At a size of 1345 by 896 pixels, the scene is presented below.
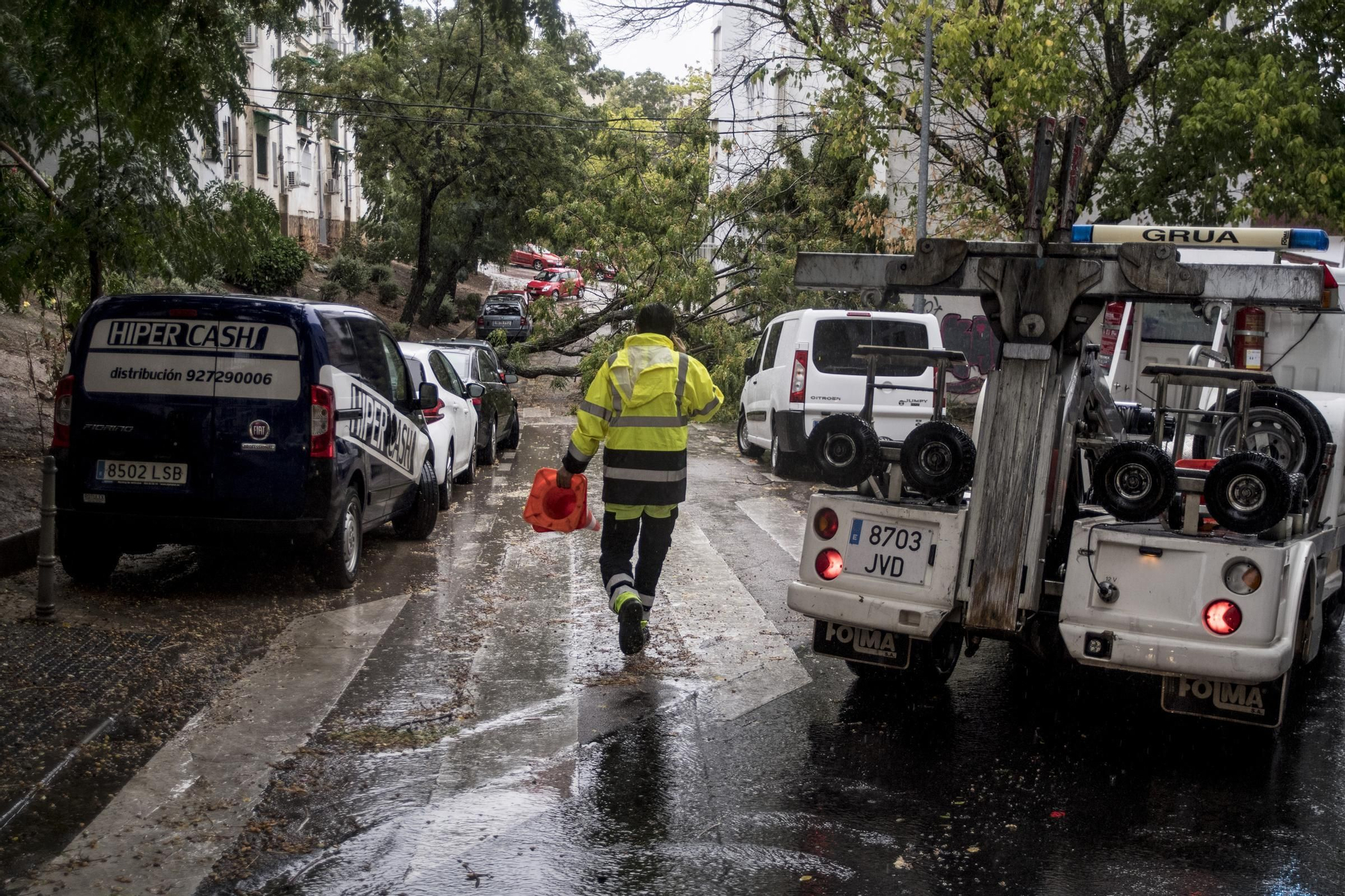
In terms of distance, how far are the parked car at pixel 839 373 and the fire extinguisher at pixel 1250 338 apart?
5.90 metres

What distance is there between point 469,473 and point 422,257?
23040mm

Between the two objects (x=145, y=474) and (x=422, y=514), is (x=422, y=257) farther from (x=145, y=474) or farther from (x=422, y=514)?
(x=145, y=474)

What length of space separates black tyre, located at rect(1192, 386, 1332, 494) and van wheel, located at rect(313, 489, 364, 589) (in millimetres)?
5381

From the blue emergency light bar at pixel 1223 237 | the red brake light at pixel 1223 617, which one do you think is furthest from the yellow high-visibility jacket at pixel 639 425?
the red brake light at pixel 1223 617

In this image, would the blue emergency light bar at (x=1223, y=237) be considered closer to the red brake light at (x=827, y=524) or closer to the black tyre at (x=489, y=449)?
the red brake light at (x=827, y=524)

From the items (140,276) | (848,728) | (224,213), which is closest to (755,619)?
(848,728)

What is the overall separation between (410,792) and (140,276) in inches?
348

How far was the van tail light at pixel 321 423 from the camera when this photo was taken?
8195 mm

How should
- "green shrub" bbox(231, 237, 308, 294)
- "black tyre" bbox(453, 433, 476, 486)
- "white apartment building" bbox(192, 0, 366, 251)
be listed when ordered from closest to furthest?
"black tyre" bbox(453, 433, 476, 486) < "green shrub" bbox(231, 237, 308, 294) < "white apartment building" bbox(192, 0, 366, 251)

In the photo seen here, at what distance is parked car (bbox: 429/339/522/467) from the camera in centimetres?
1623

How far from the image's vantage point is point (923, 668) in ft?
22.2

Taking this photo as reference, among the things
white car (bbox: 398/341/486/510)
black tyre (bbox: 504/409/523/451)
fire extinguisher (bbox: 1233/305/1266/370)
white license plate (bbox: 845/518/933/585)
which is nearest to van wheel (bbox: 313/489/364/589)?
white car (bbox: 398/341/486/510)

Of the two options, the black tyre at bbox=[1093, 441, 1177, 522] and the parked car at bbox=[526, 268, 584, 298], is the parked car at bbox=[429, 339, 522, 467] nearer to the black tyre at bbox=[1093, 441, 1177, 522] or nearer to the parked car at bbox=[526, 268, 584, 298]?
the parked car at bbox=[526, 268, 584, 298]

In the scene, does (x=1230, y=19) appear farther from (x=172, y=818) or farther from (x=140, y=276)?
→ (x=172, y=818)
